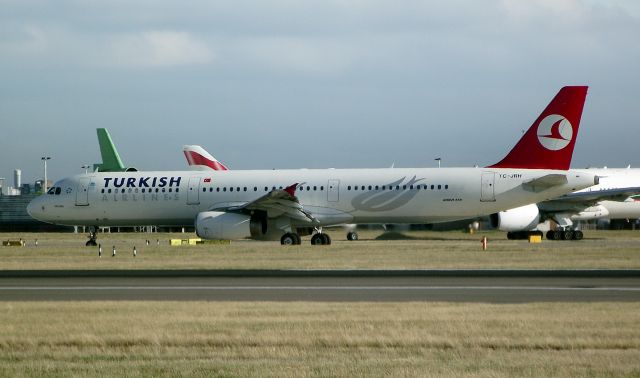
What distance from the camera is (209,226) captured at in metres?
42.3

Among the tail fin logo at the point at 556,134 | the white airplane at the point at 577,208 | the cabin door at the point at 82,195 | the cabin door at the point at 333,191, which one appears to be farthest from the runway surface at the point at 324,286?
the white airplane at the point at 577,208

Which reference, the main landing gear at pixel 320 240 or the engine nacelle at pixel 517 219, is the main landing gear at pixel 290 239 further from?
the engine nacelle at pixel 517 219

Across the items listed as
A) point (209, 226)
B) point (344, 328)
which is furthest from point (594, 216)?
point (344, 328)

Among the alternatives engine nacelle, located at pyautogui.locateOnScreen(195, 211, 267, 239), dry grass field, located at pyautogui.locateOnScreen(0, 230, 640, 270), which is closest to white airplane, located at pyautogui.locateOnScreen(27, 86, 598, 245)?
engine nacelle, located at pyautogui.locateOnScreen(195, 211, 267, 239)

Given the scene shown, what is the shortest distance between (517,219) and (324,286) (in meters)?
29.0

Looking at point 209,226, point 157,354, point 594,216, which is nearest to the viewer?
point 157,354

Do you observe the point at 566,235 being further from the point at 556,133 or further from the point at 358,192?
the point at 358,192

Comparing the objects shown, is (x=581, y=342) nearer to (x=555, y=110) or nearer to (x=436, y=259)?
(x=436, y=259)

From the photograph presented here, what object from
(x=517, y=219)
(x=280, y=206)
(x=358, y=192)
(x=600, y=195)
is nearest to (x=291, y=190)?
(x=280, y=206)

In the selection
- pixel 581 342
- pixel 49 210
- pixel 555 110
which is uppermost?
pixel 555 110

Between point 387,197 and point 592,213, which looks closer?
point 387,197

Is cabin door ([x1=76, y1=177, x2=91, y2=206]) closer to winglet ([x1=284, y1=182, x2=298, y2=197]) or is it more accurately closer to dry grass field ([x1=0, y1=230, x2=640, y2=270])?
dry grass field ([x1=0, y1=230, x2=640, y2=270])

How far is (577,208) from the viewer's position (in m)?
51.3

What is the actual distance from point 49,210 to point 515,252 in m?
23.5
